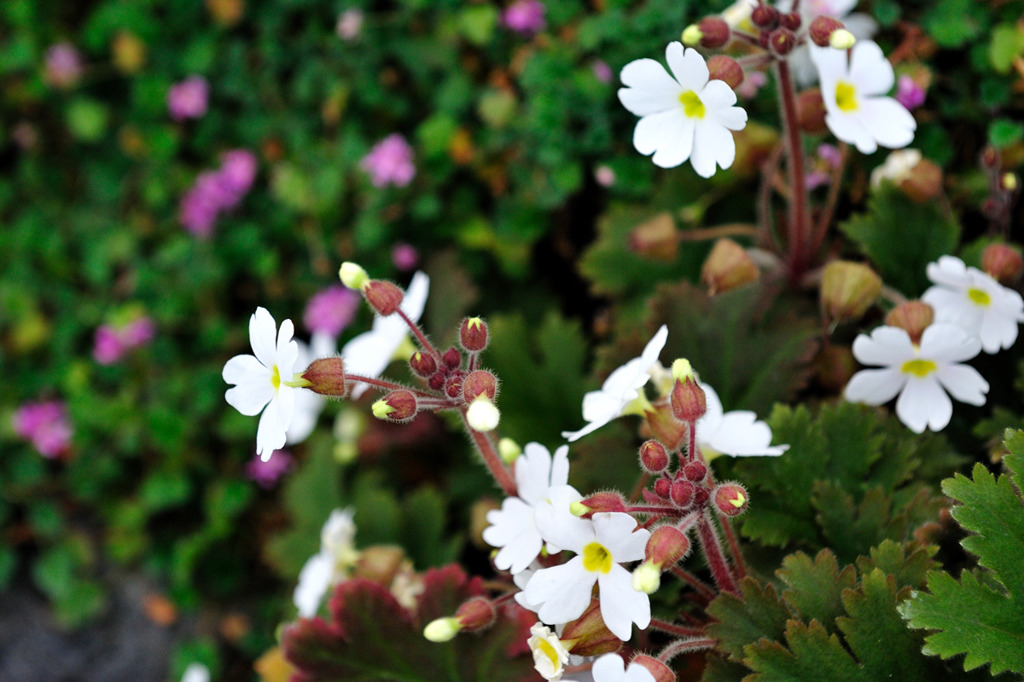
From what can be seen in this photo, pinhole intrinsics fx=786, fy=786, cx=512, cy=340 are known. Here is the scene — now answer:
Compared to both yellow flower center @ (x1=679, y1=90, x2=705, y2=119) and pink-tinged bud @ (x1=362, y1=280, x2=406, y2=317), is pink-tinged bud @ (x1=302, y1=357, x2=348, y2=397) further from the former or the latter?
yellow flower center @ (x1=679, y1=90, x2=705, y2=119)

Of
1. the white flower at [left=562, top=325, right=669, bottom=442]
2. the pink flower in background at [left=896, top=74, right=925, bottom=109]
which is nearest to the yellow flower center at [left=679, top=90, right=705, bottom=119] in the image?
the white flower at [left=562, top=325, right=669, bottom=442]

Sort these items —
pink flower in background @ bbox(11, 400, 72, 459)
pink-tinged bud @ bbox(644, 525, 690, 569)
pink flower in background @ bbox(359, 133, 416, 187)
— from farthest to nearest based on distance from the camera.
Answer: pink flower in background @ bbox(11, 400, 72, 459), pink flower in background @ bbox(359, 133, 416, 187), pink-tinged bud @ bbox(644, 525, 690, 569)

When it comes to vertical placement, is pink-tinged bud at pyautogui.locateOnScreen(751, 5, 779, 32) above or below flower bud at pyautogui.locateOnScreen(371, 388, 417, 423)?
above

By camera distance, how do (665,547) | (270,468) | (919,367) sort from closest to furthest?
(665,547) < (919,367) < (270,468)

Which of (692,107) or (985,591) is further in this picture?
Answer: (692,107)

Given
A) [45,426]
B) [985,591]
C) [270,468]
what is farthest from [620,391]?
[45,426]

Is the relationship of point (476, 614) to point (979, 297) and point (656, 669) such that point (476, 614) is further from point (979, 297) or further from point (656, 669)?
point (979, 297)

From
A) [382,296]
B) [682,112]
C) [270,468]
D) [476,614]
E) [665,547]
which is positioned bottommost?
[270,468]
